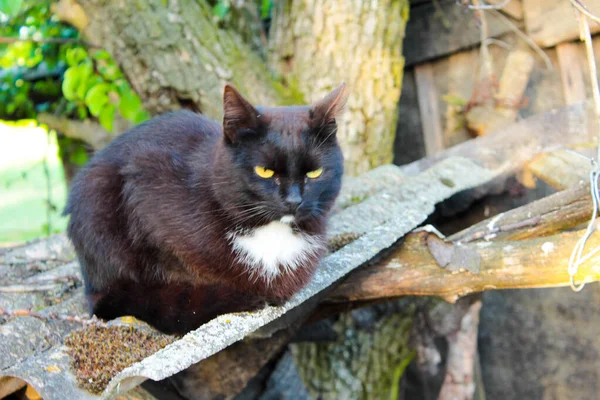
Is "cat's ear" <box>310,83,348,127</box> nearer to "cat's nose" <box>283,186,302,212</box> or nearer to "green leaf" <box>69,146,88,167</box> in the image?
"cat's nose" <box>283,186,302,212</box>

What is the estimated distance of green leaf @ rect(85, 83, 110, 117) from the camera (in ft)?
10.3

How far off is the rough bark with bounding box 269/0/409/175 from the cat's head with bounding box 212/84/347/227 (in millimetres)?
1417

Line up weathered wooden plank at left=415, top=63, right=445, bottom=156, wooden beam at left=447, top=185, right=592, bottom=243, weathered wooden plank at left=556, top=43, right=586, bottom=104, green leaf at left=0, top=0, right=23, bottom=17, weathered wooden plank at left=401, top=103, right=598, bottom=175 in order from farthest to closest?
weathered wooden plank at left=415, top=63, right=445, bottom=156 → weathered wooden plank at left=556, top=43, right=586, bottom=104 → weathered wooden plank at left=401, top=103, right=598, bottom=175 → green leaf at left=0, top=0, right=23, bottom=17 → wooden beam at left=447, top=185, right=592, bottom=243

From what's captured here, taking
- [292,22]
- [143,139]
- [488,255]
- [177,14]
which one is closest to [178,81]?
[177,14]

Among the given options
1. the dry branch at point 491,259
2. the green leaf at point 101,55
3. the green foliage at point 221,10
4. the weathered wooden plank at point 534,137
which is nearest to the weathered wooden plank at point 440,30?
the weathered wooden plank at point 534,137

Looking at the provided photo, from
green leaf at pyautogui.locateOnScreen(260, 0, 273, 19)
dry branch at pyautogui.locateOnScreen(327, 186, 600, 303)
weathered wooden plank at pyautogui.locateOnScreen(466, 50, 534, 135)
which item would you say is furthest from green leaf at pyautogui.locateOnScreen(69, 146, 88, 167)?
A: dry branch at pyautogui.locateOnScreen(327, 186, 600, 303)

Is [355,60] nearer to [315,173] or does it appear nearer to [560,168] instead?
[560,168]

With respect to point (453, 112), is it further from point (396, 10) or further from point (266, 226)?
point (266, 226)

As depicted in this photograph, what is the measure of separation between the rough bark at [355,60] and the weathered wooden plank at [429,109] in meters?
0.43

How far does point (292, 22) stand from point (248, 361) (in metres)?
1.81

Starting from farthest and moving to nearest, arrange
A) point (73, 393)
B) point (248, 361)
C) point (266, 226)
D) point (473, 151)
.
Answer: point (473, 151) < point (248, 361) < point (266, 226) < point (73, 393)

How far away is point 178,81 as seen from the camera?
2850 mm

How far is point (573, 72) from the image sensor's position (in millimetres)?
2904

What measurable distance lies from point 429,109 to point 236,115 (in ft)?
7.23
